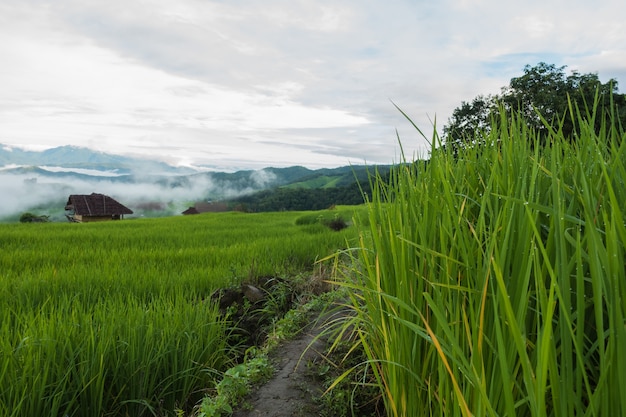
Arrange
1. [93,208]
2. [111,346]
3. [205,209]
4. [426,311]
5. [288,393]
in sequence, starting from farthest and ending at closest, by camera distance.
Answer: [205,209] < [93,208] < [111,346] < [288,393] < [426,311]

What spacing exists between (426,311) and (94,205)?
48145 mm

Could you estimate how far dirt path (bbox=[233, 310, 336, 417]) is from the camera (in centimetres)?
214

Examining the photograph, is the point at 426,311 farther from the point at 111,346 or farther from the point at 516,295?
the point at 111,346

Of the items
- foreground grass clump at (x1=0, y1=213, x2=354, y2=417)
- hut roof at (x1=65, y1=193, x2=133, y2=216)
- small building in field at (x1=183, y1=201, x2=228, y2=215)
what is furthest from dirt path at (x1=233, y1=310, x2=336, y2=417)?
small building in field at (x1=183, y1=201, x2=228, y2=215)

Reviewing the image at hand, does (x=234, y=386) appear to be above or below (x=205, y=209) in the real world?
above

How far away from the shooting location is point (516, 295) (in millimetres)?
1142

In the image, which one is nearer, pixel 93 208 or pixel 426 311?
pixel 426 311

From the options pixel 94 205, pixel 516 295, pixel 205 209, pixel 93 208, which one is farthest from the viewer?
pixel 205 209

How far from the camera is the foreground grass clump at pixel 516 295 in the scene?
33.8 inches

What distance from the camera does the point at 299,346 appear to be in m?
2.93

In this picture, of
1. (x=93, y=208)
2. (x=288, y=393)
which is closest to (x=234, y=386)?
(x=288, y=393)

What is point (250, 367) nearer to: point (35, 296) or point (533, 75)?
point (35, 296)

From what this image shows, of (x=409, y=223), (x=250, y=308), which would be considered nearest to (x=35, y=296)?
(x=250, y=308)

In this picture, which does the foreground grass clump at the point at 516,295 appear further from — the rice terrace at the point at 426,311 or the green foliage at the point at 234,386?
the green foliage at the point at 234,386
